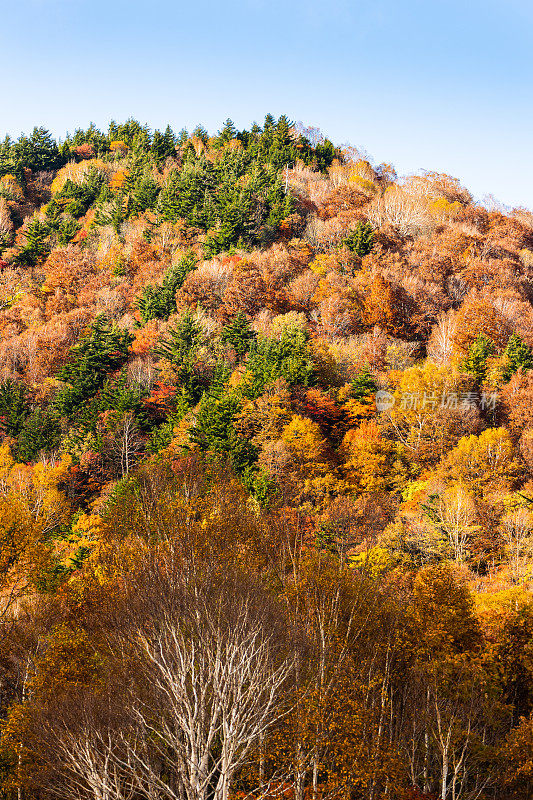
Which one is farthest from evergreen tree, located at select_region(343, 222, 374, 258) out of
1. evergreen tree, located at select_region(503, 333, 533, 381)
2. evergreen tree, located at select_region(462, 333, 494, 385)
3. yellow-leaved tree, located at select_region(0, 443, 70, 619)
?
yellow-leaved tree, located at select_region(0, 443, 70, 619)

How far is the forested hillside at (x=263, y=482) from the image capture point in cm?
1805

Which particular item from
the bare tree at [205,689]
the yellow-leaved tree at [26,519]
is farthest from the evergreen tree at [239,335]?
the bare tree at [205,689]

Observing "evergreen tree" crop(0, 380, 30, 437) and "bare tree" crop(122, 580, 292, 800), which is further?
"evergreen tree" crop(0, 380, 30, 437)

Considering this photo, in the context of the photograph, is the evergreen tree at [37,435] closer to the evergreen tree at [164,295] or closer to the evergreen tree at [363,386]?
the evergreen tree at [164,295]

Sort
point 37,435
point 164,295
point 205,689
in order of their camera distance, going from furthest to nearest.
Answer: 1. point 164,295
2. point 37,435
3. point 205,689

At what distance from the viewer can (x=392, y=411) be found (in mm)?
52375

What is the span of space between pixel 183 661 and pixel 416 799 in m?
10.8

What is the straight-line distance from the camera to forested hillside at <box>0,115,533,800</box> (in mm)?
18047

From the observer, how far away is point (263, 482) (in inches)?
1694

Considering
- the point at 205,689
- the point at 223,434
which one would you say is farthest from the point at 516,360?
the point at 205,689

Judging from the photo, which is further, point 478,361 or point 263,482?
point 478,361

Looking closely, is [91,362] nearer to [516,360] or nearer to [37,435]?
[37,435]

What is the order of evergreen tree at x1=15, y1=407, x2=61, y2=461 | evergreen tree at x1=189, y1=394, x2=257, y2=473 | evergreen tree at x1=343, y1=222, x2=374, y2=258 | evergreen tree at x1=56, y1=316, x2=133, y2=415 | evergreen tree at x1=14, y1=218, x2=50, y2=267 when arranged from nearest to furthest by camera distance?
evergreen tree at x1=189, y1=394, x2=257, y2=473 < evergreen tree at x1=15, y1=407, x2=61, y2=461 < evergreen tree at x1=56, y1=316, x2=133, y2=415 < evergreen tree at x1=343, y1=222, x2=374, y2=258 < evergreen tree at x1=14, y1=218, x2=50, y2=267

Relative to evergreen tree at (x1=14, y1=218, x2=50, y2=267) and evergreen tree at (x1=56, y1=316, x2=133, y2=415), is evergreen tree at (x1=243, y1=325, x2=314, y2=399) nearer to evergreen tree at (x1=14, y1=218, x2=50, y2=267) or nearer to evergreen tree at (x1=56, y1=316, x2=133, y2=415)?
evergreen tree at (x1=56, y1=316, x2=133, y2=415)
